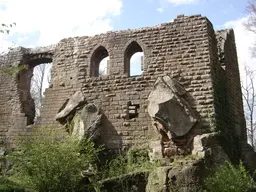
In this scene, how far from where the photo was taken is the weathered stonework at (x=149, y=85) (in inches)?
363

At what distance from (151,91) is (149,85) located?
0.26m

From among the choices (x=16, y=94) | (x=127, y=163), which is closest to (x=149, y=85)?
(x=127, y=163)

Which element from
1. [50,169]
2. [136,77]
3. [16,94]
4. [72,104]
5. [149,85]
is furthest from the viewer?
[16,94]

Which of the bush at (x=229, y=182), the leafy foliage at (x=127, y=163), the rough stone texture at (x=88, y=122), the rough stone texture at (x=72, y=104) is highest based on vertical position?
the rough stone texture at (x=72, y=104)

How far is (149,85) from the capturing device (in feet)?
32.8

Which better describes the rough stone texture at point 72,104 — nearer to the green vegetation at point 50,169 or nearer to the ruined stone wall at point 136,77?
the ruined stone wall at point 136,77

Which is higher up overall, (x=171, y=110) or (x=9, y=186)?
(x=171, y=110)

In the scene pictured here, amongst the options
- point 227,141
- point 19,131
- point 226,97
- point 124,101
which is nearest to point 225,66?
point 226,97

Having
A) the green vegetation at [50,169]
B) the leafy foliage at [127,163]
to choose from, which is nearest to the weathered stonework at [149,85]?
the leafy foliage at [127,163]

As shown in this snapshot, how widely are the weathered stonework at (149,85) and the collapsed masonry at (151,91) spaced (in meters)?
0.03

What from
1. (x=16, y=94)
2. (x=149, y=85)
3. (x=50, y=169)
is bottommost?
(x=50, y=169)

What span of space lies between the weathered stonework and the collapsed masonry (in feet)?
0.09

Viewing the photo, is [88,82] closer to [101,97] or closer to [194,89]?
[101,97]

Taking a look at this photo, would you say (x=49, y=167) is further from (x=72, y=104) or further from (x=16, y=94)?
(x=16, y=94)
